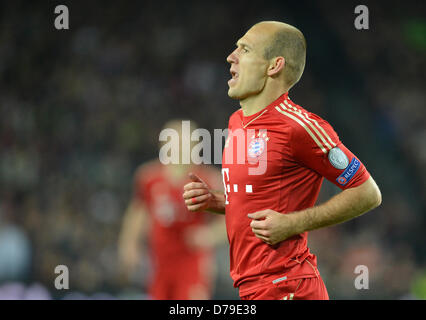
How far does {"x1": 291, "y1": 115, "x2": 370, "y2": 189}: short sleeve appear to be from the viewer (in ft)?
9.82

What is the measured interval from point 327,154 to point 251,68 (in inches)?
25.9

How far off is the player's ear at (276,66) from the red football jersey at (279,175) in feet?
0.52

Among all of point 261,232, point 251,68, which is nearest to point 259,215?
point 261,232

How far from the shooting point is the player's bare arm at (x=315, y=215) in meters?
2.98

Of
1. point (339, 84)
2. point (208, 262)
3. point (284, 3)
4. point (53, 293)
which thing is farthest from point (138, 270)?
point (284, 3)

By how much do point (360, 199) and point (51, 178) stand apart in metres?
7.18

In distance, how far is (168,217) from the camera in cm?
647

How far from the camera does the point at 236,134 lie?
335cm

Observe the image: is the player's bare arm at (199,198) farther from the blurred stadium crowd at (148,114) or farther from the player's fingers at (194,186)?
the blurred stadium crowd at (148,114)

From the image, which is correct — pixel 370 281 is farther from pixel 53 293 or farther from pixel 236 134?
pixel 236 134

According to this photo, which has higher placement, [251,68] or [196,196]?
[251,68]

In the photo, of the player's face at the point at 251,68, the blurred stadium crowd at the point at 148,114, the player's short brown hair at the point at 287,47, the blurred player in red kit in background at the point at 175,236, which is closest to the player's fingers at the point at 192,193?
the player's face at the point at 251,68

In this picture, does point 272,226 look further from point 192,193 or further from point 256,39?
point 256,39

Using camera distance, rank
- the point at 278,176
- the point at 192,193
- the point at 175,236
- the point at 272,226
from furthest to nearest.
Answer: the point at 175,236 → the point at 192,193 → the point at 278,176 → the point at 272,226
